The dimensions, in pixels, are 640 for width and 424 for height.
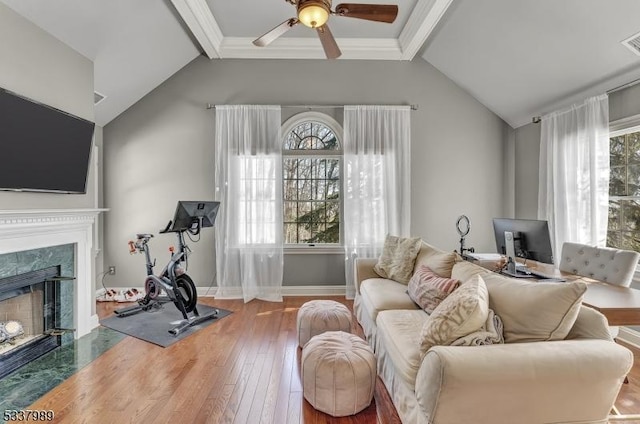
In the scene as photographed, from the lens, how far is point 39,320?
9.59ft

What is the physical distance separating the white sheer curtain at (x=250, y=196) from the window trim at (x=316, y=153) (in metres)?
0.21

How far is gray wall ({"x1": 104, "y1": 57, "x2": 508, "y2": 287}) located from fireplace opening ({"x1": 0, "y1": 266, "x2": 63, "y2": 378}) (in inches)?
59.6

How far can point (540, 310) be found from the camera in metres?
1.62

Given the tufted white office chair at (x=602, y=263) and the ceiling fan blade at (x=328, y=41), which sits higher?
the ceiling fan blade at (x=328, y=41)

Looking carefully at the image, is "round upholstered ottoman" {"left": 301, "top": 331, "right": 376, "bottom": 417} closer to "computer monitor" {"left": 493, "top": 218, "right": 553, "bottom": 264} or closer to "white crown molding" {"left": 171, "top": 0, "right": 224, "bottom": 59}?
"computer monitor" {"left": 493, "top": 218, "right": 553, "bottom": 264}

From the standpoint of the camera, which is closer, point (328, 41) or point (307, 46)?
point (328, 41)

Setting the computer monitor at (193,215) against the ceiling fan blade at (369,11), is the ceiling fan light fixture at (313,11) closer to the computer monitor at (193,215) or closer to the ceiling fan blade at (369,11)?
the ceiling fan blade at (369,11)

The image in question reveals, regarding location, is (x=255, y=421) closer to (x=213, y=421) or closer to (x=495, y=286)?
(x=213, y=421)

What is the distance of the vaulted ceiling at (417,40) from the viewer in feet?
9.18

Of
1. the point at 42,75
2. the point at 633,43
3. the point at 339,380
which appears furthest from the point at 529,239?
the point at 42,75

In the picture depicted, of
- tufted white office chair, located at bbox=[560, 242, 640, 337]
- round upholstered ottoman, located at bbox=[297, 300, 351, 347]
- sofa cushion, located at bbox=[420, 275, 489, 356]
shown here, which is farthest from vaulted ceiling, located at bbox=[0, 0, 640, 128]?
round upholstered ottoman, located at bbox=[297, 300, 351, 347]

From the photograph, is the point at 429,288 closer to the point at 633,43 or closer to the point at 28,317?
the point at 633,43

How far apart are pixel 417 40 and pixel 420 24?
0.31m

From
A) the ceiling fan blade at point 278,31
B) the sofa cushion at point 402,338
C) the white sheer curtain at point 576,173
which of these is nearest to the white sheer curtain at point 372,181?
the white sheer curtain at point 576,173
